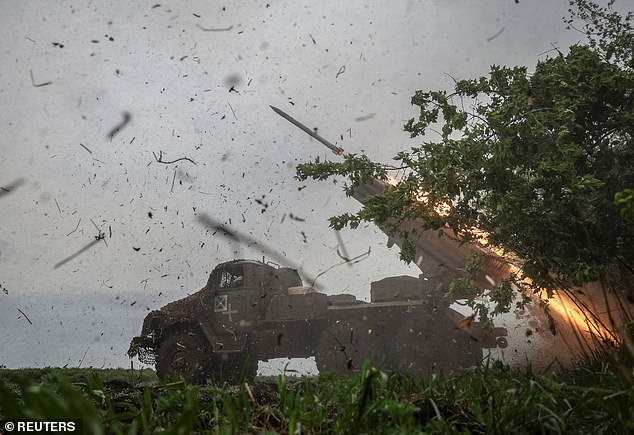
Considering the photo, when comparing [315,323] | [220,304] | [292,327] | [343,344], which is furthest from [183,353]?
[343,344]

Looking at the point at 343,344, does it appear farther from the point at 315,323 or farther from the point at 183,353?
the point at 183,353

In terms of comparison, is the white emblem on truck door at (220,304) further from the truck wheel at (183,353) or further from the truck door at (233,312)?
the truck wheel at (183,353)

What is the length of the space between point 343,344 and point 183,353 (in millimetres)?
4345

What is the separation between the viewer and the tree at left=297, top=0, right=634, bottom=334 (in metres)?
8.34

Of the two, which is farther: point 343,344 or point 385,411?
point 343,344

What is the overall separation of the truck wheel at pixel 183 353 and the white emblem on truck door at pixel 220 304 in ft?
2.73

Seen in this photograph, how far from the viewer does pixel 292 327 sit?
13.8m

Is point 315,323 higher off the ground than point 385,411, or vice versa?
point 315,323

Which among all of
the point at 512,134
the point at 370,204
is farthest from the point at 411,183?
the point at 512,134

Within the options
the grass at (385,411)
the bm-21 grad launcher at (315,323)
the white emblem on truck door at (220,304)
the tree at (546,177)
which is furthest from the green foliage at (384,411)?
the white emblem on truck door at (220,304)

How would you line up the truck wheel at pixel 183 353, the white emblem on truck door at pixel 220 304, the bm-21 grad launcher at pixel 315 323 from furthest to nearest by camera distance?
the white emblem on truck door at pixel 220 304 < the truck wheel at pixel 183 353 < the bm-21 grad launcher at pixel 315 323

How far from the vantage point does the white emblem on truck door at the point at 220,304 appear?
1436 cm

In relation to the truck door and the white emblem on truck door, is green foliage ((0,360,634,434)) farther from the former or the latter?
the white emblem on truck door

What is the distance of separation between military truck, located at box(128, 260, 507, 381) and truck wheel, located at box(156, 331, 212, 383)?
3 cm
